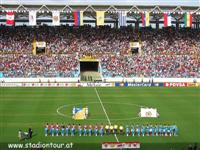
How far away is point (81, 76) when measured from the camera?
216 feet

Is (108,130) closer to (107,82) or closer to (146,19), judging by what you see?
(107,82)

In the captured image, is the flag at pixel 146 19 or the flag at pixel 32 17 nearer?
the flag at pixel 32 17

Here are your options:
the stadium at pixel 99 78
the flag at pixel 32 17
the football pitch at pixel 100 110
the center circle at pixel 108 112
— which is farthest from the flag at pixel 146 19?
the center circle at pixel 108 112

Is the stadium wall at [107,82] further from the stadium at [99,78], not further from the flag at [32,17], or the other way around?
the flag at [32,17]

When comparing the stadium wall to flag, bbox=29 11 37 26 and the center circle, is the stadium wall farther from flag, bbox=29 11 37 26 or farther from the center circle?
the center circle

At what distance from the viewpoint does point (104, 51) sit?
70.4 meters

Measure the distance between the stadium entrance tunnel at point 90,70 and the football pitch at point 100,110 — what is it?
951 cm

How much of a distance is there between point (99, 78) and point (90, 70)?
5.05 meters

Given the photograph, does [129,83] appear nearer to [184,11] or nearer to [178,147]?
[184,11]

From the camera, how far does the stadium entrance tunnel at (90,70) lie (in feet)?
214

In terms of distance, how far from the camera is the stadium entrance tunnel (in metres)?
65.1

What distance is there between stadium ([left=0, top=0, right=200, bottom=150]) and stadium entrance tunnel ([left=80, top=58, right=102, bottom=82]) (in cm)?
16

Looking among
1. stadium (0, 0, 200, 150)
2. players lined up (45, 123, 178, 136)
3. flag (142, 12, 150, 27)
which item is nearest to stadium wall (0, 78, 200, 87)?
stadium (0, 0, 200, 150)

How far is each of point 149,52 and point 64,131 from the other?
42.3 meters
